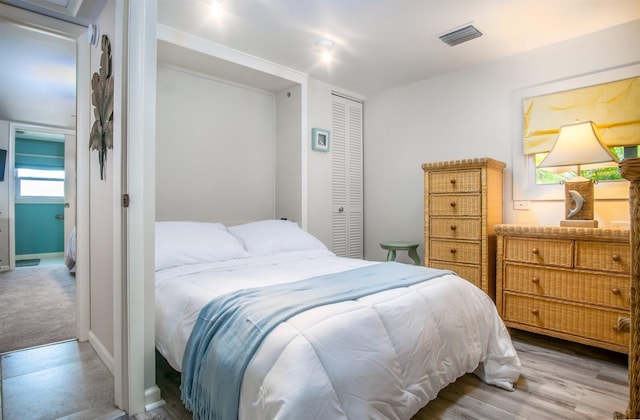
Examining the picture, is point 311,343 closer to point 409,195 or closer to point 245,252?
point 245,252

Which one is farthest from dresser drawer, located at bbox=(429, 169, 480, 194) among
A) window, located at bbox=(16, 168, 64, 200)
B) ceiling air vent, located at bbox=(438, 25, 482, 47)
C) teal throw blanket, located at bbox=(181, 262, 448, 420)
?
window, located at bbox=(16, 168, 64, 200)

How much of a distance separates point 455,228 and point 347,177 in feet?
4.74

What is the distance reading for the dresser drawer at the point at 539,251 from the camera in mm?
2428

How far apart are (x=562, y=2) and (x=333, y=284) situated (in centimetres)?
232

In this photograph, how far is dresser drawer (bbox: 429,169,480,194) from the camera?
2.86 metres

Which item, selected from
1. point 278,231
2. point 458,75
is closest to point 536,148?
point 458,75

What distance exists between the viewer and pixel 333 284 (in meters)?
1.74

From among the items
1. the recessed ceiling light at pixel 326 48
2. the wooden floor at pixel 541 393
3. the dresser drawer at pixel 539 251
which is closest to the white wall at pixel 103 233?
the wooden floor at pixel 541 393

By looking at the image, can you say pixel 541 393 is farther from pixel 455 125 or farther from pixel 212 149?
pixel 212 149

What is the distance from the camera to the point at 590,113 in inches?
106

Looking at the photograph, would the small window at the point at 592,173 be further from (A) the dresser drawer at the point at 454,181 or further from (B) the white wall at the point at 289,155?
(B) the white wall at the point at 289,155

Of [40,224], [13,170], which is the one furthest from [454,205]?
[40,224]

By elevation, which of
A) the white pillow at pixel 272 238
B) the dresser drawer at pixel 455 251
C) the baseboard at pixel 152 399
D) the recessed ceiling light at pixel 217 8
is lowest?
the baseboard at pixel 152 399

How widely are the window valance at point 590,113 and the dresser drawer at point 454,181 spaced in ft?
1.88
